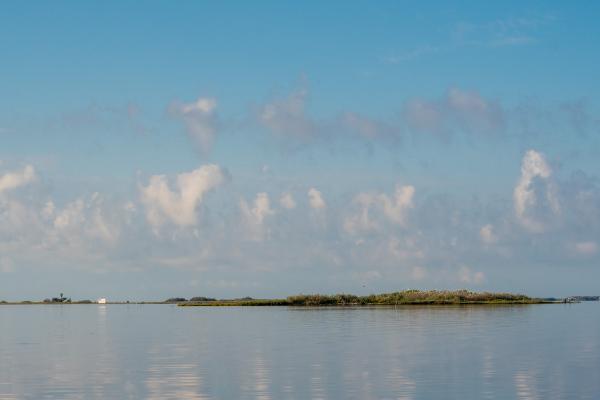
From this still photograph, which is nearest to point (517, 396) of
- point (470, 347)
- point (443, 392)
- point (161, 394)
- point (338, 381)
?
point (443, 392)

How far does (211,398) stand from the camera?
115 feet

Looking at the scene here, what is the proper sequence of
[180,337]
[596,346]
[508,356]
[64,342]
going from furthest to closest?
[180,337]
[64,342]
[596,346]
[508,356]

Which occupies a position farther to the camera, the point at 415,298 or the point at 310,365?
the point at 415,298

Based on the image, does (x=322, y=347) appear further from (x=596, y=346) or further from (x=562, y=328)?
(x=562, y=328)

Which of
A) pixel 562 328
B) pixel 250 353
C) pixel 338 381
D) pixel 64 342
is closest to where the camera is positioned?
pixel 338 381

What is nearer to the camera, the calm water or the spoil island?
the calm water

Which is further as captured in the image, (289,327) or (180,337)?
(289,327)

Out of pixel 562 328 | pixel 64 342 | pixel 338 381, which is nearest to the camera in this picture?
pixel 338 381

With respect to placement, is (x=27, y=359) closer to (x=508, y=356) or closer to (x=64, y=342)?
(x=64, y=342)

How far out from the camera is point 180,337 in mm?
73000

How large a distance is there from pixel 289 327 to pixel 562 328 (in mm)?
27659

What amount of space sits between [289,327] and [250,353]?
3032cm

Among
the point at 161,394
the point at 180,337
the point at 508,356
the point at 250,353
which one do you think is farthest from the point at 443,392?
the point at 180,337

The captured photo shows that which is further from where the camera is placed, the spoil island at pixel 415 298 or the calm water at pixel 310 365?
the spoil island at pixel 415 298
